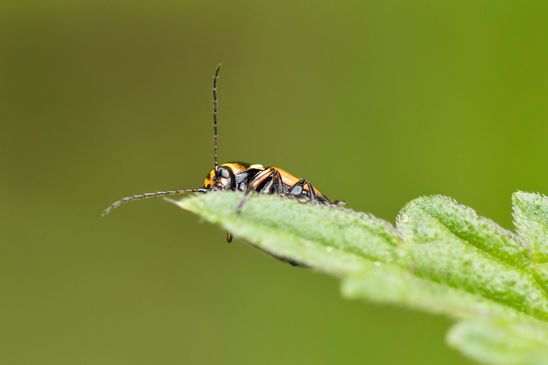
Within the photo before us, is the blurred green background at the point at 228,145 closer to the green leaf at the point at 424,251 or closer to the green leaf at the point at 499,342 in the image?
the green leaf at the point at 424,251

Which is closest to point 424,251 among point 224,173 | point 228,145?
point 224,173

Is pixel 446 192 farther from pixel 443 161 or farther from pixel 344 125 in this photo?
pixel 344 125

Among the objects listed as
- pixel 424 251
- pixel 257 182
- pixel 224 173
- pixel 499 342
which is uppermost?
pixel 224 173

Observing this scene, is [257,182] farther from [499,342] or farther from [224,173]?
[499,342]

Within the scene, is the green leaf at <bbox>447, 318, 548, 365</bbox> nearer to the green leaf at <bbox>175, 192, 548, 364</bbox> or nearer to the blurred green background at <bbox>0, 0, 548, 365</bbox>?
the green leaf at <bbox>175, 192, 548, 364</bbox>

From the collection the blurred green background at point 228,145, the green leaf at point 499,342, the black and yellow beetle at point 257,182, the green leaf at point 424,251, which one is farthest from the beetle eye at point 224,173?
the blurred green background at point 228,145

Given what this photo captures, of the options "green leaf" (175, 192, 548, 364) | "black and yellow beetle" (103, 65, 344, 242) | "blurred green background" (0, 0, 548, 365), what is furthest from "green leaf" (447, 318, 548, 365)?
"blurred green background" (0, 0, 548, 365)
